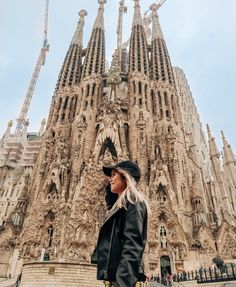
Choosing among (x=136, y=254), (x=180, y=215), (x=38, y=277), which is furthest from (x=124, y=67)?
(x=136, y=254)

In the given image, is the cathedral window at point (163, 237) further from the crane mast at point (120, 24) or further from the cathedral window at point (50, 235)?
the crane mast at point (120, 24)

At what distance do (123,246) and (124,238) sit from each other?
0.20 feet

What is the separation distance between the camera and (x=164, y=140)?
27.6m

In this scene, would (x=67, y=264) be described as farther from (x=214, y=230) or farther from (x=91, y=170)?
(x=214, y=230)

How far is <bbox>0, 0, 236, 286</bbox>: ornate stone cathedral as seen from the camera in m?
21.1

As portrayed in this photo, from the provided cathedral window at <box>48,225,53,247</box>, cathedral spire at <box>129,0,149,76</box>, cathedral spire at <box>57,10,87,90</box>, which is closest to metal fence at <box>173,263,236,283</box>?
cathedral window at <box>48,225,53,247</box>

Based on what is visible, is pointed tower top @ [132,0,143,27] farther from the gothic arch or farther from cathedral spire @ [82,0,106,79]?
the gothic arch

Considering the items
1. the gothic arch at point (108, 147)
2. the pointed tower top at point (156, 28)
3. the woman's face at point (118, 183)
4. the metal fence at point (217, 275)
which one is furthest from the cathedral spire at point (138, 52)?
the woman's face at point (118, 183)

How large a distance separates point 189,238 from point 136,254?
70.2ft

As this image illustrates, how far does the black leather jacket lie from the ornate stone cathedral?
18.6m

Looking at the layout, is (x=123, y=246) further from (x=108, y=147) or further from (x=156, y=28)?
(x=156, y=28)

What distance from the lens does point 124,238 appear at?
2000 mm

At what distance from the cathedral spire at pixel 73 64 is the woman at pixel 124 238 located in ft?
110

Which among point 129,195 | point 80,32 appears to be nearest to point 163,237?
point 129,195
